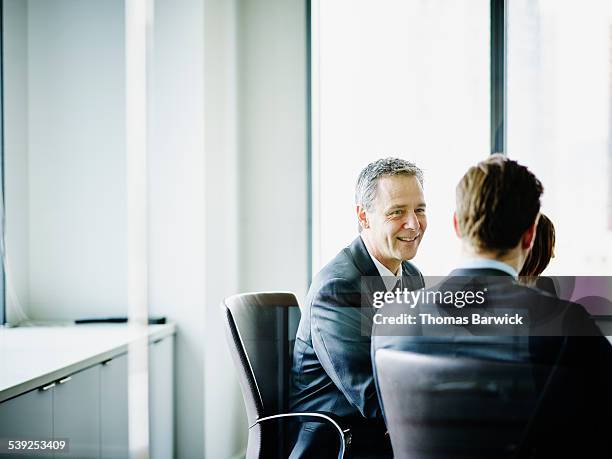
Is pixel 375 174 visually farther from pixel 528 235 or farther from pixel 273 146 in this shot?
pixel 273 146

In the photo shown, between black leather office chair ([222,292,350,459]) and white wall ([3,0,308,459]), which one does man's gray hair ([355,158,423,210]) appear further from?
white wall ([3,0,308,459])

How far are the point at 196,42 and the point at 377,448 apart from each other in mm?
1670

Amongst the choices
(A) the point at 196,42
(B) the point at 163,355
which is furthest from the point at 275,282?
(A) the point at 196,42

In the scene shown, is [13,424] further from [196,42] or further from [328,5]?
[328,5]

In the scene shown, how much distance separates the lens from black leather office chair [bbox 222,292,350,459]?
1620mm

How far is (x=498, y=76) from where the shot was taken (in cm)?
234

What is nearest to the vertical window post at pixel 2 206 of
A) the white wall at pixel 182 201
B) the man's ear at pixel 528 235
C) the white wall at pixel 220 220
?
the white wall at pixel 182 201

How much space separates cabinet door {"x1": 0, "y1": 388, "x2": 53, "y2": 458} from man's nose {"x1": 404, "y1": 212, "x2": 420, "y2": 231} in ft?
3.38

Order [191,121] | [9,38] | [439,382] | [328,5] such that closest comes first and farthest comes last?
[439,382], [9,38], [191,121], [328,5]

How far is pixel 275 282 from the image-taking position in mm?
2643

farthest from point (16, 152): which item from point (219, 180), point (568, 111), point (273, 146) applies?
point (568, 111)

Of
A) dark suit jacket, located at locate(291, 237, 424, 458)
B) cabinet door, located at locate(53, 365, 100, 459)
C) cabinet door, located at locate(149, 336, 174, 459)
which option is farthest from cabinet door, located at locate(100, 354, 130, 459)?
dark suit jacket, located at locate(291, 237, 424, 458)

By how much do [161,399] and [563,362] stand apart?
1697mm

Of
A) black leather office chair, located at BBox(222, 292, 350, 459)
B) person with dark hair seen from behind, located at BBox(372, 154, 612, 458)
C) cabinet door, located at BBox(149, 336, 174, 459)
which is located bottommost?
cabinet door, located at BBox(149, 336, 174, 459)
